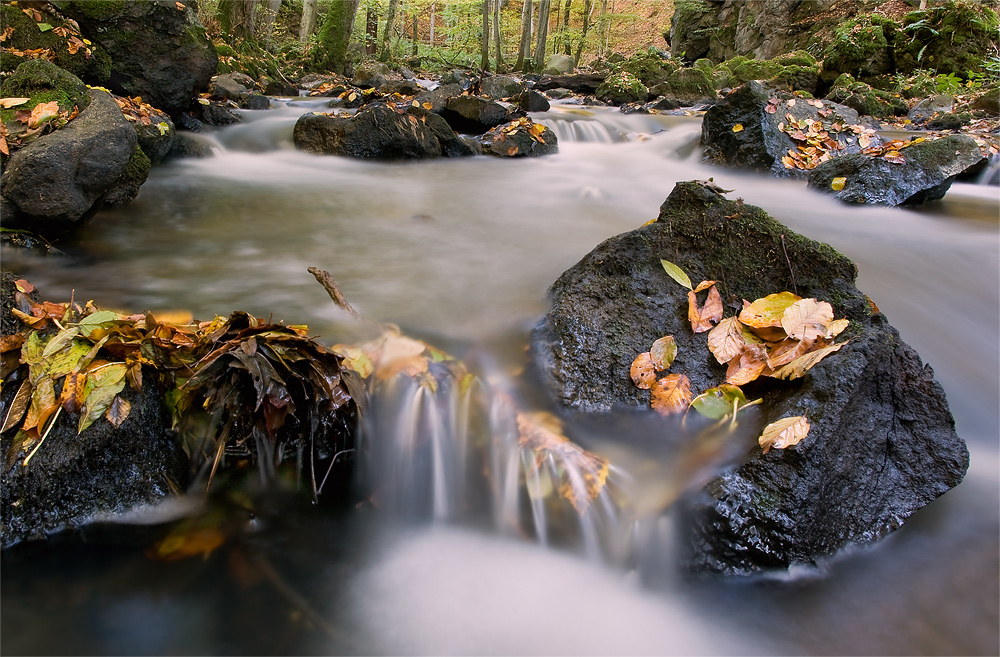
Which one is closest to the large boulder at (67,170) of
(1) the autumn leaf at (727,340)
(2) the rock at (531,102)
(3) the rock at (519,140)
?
(1) the autumn leaf at (727,340)

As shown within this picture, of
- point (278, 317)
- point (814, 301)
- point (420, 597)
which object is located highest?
point (814, 301)

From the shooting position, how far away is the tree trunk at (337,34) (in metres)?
16.3

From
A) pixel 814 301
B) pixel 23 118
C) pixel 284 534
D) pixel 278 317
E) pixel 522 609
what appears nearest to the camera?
pixel 522 609

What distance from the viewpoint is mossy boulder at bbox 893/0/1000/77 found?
1258cm

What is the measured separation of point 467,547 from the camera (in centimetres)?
216

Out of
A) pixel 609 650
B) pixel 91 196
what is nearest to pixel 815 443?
pixel 609 650

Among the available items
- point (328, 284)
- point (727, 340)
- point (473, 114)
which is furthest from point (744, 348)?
point (473, 114)

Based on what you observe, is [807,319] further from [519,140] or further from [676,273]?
[519,140]

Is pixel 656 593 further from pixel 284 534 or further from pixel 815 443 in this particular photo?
pixel 284 534

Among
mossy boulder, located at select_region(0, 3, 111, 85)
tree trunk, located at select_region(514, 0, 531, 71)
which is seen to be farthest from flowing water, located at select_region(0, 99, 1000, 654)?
tree trunk, located at select_region(514, 0, 531, 71)

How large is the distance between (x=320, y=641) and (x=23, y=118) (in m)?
3.90

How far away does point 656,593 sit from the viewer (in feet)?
6.42

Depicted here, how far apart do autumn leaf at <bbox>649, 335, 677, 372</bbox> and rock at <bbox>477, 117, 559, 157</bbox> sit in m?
6.07

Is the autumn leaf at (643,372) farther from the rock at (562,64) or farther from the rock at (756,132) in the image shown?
the rock at (562,64)
